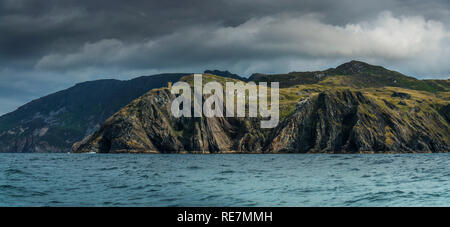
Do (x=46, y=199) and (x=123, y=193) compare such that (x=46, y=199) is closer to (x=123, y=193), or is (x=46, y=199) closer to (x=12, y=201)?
(x=12, y=201)

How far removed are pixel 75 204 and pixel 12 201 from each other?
558cm

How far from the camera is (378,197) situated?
95.7ft

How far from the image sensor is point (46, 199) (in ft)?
92.9
